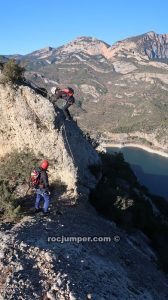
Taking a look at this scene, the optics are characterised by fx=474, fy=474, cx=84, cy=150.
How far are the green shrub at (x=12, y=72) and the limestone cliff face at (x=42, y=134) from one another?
379mm

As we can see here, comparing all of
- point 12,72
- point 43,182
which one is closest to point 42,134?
point 12,72

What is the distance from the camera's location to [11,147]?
2067cm

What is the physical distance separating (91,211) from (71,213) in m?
1.92

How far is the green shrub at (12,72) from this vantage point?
2000cm

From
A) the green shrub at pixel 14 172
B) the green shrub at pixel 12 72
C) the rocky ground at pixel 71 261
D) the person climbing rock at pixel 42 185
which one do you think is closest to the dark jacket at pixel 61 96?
the green shrub at pixel 12 72

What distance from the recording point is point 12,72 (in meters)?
20.1

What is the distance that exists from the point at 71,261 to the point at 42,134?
7.80 meters

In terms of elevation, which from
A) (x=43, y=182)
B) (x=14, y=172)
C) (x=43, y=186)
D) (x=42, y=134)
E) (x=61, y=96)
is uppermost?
(x=61, y=96)

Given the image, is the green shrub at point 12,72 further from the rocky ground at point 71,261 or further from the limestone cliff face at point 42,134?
the rocky ground at point 71,261

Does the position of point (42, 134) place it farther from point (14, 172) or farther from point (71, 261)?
point (71, 261)

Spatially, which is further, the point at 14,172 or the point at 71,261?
the point at 14,172

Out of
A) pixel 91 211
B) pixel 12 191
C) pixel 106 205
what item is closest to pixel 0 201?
pixel 12 191

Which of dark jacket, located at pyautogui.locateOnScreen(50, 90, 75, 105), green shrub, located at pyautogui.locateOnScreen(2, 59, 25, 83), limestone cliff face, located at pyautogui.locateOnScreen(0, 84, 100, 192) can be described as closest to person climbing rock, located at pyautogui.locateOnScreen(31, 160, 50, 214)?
limestone cliff face, located at pyautogui.locateOnScreen(0, 84, 100, 192)

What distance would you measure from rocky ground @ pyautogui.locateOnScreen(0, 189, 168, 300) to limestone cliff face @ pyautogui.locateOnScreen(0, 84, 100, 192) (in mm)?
1282
